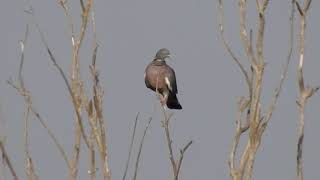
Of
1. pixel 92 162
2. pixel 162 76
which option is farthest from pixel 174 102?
pixel 92 162

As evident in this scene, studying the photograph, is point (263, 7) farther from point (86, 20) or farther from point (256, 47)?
point (86, 20)

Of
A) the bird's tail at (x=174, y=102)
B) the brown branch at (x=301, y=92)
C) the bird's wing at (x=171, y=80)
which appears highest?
the brown branch at (x=301, y=92)

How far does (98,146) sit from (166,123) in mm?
1507

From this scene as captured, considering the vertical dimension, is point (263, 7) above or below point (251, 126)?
above

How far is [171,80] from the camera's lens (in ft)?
39.0

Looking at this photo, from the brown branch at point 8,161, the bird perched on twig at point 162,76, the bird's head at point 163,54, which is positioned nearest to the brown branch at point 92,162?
the brown branch at point 8,161

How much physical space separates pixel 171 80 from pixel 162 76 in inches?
12.1

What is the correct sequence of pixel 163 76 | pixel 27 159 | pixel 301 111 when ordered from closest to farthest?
1. pixel 301 111
2. pixel 27 159
3. pixel 163 76

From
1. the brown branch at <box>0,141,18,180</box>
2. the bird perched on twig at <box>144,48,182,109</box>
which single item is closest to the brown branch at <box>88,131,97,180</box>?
the brown branch at <box>0,141,18,180</box>

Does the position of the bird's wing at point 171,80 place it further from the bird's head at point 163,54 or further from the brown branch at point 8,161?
the brown branch at point 8,161

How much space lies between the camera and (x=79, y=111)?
2.89 metres

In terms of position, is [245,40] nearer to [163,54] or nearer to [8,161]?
[8,161]

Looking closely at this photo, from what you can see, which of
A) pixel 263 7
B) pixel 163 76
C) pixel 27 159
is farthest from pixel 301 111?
pixel 163 76

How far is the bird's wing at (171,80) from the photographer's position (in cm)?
1172
